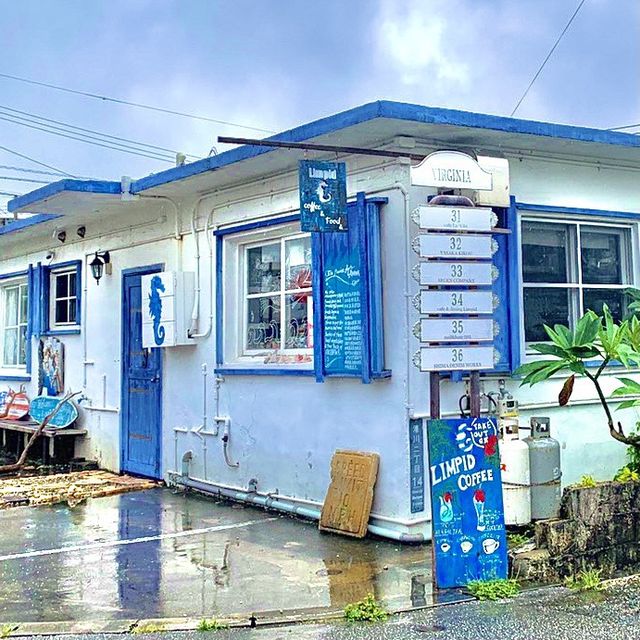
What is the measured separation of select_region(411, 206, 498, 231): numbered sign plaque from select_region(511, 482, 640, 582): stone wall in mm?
1966

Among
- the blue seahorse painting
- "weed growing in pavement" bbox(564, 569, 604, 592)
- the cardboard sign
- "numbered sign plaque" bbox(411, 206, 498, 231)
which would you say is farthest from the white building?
"weed growing in pavement" bbox(564, 569, 604, 592)

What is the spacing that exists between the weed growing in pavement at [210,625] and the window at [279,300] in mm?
3403

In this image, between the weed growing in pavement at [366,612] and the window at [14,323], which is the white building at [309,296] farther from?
the window at [14,323]

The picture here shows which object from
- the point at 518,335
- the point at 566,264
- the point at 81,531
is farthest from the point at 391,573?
the point at 566,264

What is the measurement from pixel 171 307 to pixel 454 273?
4223 mm

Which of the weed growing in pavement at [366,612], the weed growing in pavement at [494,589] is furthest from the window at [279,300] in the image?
the weed growing in pavement at [366,612]

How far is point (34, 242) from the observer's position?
12.9 meters

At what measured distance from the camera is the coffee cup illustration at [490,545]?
588cm

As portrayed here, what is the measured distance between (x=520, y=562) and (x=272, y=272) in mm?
3980

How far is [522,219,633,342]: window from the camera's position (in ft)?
26.1

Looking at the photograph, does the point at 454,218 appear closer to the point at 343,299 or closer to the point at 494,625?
the point at 343,299

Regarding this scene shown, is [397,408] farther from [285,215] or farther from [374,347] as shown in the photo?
[285,215]

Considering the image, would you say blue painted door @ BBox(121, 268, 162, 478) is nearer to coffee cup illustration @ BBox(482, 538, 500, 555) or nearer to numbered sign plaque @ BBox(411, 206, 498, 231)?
numbered sign plaque @ BBox(411, 206, 498, 231)

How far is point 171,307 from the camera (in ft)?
30.8
